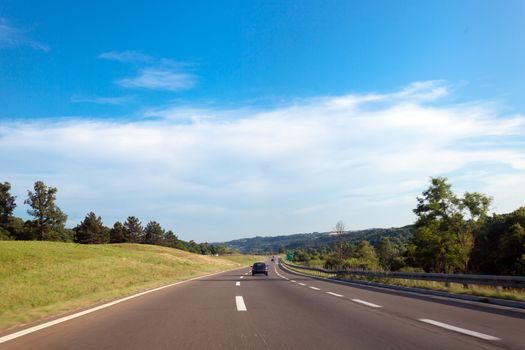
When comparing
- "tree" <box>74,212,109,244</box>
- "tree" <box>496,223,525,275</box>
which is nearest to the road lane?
"tree" <box>496,223,525,275</box>

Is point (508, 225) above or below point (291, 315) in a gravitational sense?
above

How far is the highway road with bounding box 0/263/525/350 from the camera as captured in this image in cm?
762

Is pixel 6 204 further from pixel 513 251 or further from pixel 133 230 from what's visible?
pixel 513 251

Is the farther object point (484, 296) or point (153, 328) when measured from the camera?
point (484, 296)

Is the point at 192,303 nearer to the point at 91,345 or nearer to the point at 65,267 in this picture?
the point at 91,345

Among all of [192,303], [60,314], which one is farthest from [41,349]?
[192,303]

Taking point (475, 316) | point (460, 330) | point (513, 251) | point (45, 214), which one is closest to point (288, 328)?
point (460, 330)

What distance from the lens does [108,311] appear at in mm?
12758

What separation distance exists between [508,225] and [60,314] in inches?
2372

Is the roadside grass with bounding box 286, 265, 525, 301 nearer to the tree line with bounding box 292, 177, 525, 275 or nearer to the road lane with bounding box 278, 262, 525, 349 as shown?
the road lane with bounding box 278, 262, 525, 349

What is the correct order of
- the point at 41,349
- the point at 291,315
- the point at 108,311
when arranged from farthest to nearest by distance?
the point at 108,311 → the point at 291,315 → the point at 41,349

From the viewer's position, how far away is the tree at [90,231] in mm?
140500

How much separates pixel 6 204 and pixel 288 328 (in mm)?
130786

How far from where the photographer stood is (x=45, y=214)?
354 feet
